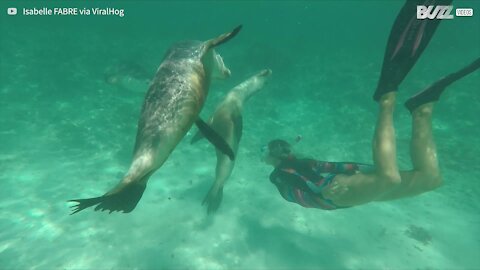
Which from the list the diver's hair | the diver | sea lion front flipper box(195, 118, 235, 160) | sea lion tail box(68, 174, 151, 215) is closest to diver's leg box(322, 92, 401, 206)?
the diver

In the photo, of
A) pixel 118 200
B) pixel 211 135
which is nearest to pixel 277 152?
pixel 211 135

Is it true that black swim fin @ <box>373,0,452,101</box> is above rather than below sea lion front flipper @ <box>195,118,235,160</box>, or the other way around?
above

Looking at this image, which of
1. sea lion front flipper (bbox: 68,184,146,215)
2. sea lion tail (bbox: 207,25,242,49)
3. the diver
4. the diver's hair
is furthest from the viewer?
the diver's hair

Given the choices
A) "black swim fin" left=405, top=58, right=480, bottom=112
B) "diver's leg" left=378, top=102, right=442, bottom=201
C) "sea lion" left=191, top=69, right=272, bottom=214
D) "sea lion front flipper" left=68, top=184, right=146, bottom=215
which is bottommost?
"sea lion" left=191, top=69, right=272, bottom=214

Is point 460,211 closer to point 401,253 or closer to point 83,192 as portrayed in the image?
point 401,253

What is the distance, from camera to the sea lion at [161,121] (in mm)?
2328

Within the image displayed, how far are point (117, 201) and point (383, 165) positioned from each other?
453 centimetres

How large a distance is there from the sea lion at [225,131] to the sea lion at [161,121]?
161 inches

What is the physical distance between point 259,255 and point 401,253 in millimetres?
3662

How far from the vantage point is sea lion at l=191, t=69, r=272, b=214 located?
754cm

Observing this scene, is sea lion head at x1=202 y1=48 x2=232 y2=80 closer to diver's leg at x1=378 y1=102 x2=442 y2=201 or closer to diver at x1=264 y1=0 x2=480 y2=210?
diver at x1=264 y1=0 x2=480 y2=210

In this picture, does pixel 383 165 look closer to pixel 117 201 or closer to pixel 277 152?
pixel 277 152

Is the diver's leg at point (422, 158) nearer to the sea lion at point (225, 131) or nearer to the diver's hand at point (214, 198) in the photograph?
the sea lion at point (225, 131)

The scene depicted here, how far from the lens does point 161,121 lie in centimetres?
253
